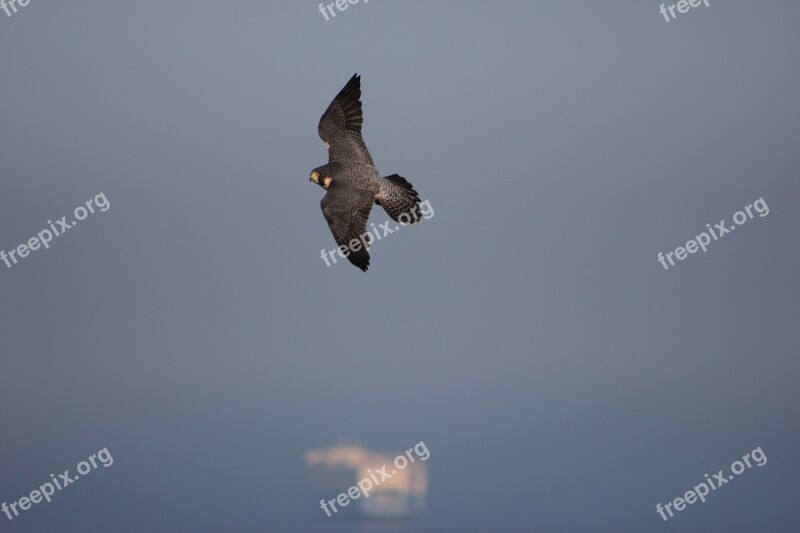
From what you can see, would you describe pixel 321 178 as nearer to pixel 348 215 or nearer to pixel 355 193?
pixel 355 193

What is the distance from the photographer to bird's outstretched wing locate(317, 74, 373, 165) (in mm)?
34344

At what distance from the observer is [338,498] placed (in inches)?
2144

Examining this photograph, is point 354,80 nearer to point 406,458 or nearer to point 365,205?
point 365,205

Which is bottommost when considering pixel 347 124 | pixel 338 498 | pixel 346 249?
pixel 338 498

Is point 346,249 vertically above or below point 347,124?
below

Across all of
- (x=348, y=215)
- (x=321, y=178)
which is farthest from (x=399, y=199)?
(x=321, y=178)

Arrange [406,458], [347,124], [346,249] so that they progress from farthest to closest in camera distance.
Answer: [406,458]
[347,124]
[346,249]

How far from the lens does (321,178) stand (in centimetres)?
3262

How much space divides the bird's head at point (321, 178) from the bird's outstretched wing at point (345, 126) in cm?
156

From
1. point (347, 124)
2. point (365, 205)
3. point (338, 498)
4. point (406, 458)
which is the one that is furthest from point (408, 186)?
point (338, 498)

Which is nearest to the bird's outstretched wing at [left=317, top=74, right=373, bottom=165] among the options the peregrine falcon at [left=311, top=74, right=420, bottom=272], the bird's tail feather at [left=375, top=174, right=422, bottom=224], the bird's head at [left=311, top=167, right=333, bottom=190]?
the peregrine falcon at [left=311, top=74, right=420, bottom=272]

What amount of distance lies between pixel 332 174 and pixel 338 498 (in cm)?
2495

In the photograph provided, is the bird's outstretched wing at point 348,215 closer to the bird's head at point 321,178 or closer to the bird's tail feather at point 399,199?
the bird's tail feather at point 399,199

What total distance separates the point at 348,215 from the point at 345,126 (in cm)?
409
